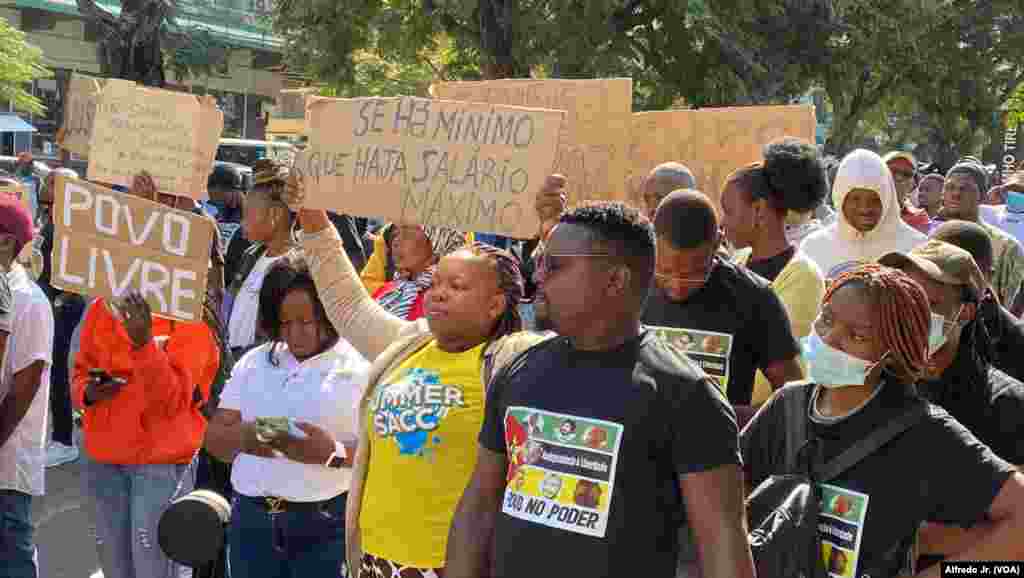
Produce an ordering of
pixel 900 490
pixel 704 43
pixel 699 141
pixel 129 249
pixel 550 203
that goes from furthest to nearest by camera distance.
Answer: pixel 704 43 → pixel 699 141 → pixel 129 249 → pixel 550 203 → pixel 900 490

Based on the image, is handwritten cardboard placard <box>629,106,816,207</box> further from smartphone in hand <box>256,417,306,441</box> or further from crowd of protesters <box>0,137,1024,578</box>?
smartphone in hand <box>256,417,306,441</box>

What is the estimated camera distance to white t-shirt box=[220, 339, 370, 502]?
4246mm

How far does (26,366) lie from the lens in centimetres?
479

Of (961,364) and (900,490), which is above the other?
(961,364)

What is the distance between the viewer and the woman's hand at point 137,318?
5.16 meters

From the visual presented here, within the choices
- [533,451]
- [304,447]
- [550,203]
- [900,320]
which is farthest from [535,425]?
[550,203]

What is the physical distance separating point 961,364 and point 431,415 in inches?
52.6

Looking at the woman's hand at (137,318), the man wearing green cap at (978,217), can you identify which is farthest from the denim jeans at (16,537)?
the man wearing green cap at (978,217)

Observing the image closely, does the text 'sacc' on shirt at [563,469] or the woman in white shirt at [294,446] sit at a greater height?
the text 'sacc' on shirt at [563,469]

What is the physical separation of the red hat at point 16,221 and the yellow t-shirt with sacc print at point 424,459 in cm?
206

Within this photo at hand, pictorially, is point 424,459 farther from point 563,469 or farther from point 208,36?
point 208,36

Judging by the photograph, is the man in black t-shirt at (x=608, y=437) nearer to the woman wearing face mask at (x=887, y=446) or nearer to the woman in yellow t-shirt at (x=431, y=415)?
the woman wearing face mask at (x=887, y=446)

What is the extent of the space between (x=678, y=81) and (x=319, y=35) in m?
5.30

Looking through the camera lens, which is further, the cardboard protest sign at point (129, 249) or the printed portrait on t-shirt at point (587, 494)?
the cardboard protest sign at point (129, 249)
